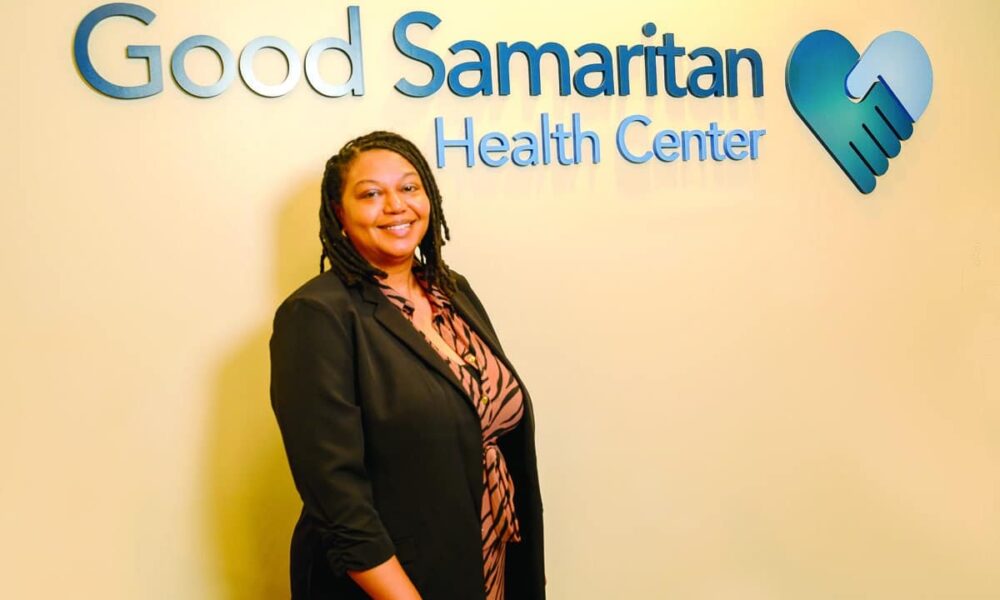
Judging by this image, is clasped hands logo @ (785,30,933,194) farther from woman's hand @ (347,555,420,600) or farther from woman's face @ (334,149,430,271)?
woman's hand @ (347,555,420,600)

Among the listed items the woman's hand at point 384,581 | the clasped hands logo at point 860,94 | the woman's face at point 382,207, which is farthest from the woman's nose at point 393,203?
the clasped hands logo at point 860,94

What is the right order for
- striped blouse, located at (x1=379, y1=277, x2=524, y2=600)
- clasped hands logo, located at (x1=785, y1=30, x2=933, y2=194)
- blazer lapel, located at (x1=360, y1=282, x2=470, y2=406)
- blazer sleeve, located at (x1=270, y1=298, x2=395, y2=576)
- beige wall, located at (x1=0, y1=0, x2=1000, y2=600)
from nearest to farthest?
1. blazer sleeve, located at (x1=270, y1=298, x2=395, y2=576)
2. blazer lapel, located at (x1=360, y1=282, x2=470, y2=406)
3. striped blouse, located at (x1=379, y1=277, x2=524, y2=600)
4. beige wall, located at (x1=0, y1=0, x2=1000, y2=600)
5. clasped hands logo, located at (x1=785, y1=30, x2=933, y2=194)

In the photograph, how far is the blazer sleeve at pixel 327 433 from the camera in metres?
1.60

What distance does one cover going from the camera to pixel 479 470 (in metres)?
1.79

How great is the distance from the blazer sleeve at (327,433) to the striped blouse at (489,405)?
235mm

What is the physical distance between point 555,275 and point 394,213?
77 cm

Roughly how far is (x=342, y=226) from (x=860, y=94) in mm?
1771

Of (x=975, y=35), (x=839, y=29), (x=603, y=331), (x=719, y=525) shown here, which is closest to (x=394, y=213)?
(x=603, y=331)

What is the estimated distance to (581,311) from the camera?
98.4 inches

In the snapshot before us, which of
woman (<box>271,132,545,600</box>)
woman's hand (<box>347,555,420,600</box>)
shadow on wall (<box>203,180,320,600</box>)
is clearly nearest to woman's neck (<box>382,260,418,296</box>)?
woman (<box>271,132,545,600</box>)

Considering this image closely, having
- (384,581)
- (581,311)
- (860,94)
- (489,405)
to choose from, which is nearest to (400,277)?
(489,405)

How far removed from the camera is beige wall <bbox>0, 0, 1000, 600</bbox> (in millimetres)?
2096

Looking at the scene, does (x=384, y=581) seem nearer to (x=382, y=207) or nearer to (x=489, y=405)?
(x=489, y=405)

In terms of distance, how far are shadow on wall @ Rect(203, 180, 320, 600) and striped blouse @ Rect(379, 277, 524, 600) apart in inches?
18.3
